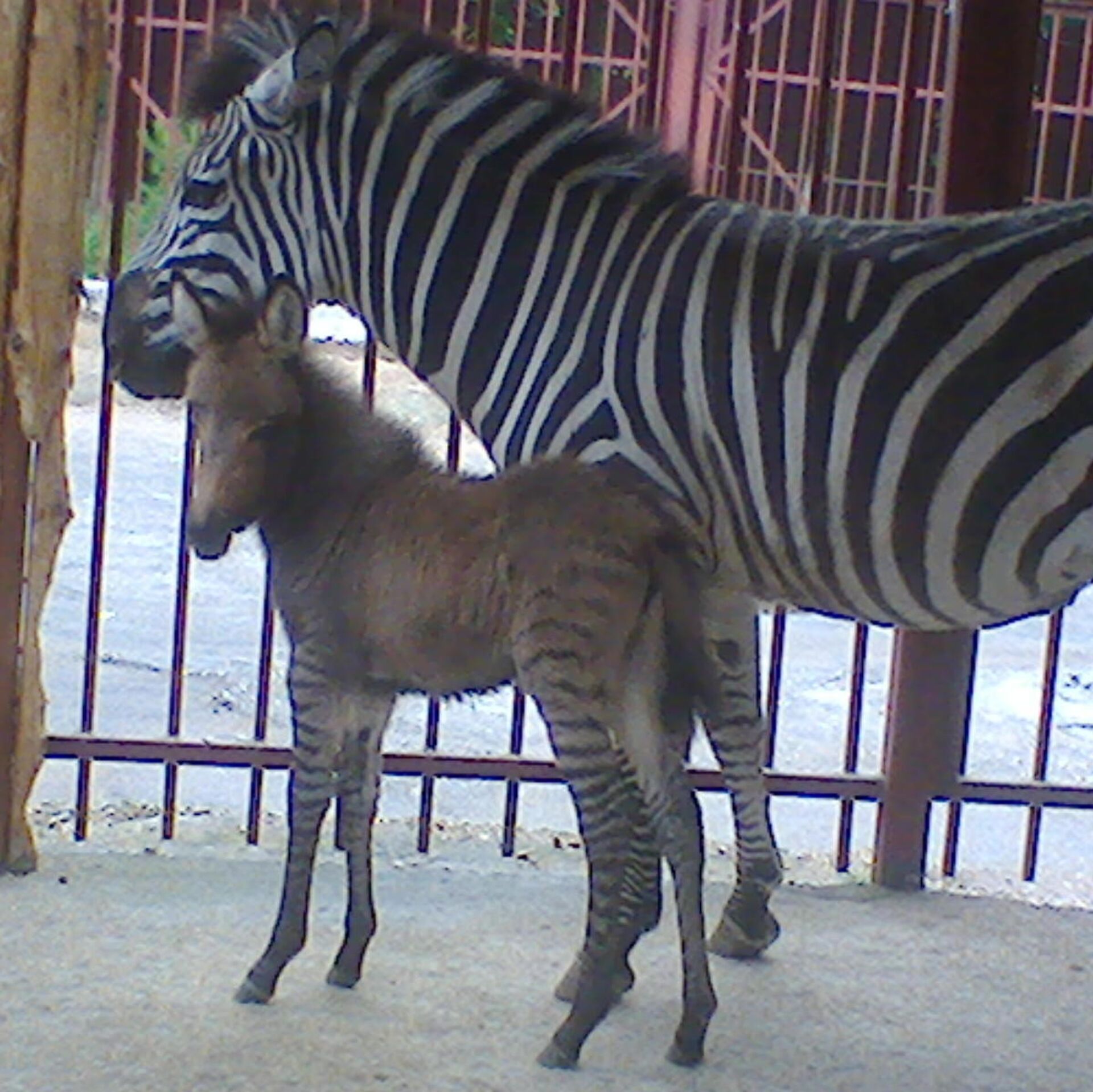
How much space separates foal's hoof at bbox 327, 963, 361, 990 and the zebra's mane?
1899 mm

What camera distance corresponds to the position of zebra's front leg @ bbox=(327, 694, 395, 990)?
402 cm

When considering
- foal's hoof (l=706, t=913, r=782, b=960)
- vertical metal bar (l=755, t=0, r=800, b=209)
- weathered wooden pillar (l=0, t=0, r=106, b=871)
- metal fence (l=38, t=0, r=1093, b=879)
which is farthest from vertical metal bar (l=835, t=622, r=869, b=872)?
vertical metal bar (l=755, t=0, r=800, b=209)

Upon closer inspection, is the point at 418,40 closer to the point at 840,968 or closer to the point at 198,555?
the point at 198,555

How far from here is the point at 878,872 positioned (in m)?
5.31

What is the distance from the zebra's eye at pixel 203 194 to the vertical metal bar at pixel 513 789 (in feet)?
5.17

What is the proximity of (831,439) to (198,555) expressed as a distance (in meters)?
1.39

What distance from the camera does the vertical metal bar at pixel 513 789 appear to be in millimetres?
5168

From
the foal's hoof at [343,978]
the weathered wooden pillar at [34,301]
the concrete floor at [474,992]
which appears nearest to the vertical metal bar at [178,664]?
the concrete floor at [474,992]

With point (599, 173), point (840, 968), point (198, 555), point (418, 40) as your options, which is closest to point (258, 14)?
point (418, 40)

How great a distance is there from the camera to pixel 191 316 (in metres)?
3.69

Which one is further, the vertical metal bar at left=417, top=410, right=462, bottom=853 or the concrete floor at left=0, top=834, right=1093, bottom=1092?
the vertical metal bar at left=417, top=410, right=462, bottom=853

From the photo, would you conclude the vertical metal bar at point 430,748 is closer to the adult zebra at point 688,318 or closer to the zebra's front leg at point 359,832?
the adult zebra at point 688,318

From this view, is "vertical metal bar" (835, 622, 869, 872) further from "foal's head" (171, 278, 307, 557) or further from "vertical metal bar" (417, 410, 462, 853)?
"foal's head" (171, 278, 307, 557)

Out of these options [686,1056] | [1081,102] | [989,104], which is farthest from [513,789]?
[1081,102]
